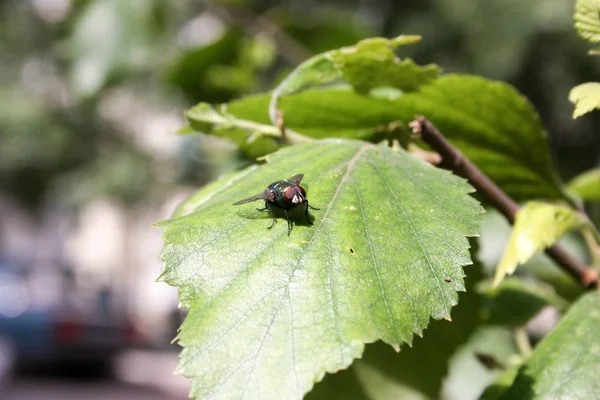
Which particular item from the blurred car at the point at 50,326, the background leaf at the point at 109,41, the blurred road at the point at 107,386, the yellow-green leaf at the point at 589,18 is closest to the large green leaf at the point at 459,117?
the yellow-green leaf at the point at 589,18

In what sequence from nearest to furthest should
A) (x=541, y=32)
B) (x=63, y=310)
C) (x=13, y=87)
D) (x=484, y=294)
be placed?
(x=484, y=294) → (x=63, y=310) → (x=541, y=32) → (x=13, y=87)

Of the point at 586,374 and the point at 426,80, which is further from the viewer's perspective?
the point at 426,80

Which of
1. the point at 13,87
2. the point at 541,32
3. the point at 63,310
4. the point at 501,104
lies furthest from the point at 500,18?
the point at 13,87

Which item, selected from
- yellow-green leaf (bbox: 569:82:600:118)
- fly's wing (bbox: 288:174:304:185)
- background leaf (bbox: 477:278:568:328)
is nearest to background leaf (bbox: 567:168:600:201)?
background leaf (bbox: 477:278:568:328)

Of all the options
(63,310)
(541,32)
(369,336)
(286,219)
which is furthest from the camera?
(541,32)

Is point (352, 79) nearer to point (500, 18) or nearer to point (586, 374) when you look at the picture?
point (586, 374)

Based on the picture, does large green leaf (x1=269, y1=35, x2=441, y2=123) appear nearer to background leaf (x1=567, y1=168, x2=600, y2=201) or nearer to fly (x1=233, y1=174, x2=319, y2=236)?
fly (x1=233, y1=174, x2=319, y2=236)

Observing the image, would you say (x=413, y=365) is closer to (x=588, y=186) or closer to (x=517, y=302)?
(x=517, y=302)

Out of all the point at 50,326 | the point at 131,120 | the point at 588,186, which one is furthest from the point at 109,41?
the point at 131,120
